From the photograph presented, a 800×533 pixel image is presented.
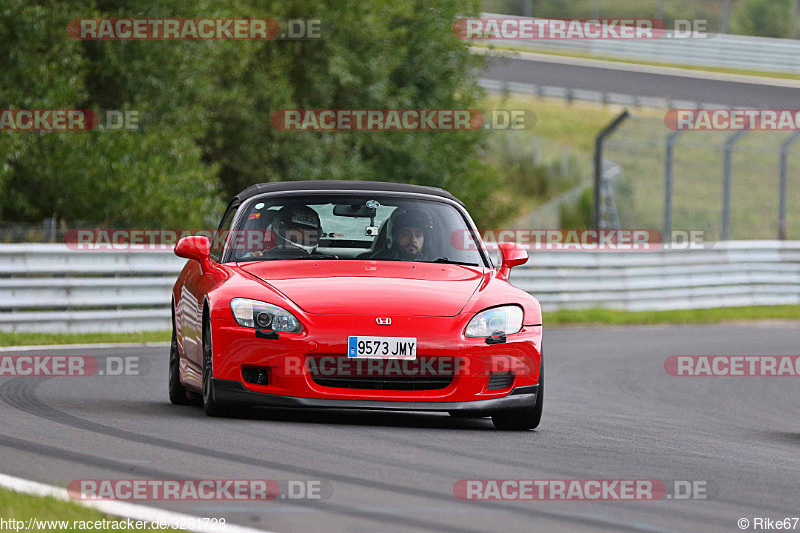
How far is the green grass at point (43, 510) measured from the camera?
500 centimetres

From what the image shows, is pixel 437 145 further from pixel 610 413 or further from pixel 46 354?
pixel 610 413

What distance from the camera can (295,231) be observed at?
351 inches

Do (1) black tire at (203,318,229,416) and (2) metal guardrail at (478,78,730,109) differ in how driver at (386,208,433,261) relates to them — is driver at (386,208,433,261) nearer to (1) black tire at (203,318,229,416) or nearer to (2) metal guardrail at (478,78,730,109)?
(1) black tire at (203,318,229,416)

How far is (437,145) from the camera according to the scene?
99.1ft

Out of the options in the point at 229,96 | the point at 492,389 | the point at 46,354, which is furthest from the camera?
the point at 229,96

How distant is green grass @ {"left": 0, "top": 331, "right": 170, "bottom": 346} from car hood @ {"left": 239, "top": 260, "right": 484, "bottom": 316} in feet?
20.9

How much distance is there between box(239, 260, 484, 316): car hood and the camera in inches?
310

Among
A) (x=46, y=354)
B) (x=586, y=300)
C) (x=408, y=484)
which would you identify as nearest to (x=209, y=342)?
(x=408, y=484)

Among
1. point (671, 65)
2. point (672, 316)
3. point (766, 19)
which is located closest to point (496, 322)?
point (672, 316)

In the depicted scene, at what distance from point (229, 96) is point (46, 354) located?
1247 cm

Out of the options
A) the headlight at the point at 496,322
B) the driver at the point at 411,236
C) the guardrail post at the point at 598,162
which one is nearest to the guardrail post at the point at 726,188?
the guardrail post at the point at 598,162

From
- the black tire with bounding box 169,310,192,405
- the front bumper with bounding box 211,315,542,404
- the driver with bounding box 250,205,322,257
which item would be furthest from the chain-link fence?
the front bumper with bounding box 211,315,542,404

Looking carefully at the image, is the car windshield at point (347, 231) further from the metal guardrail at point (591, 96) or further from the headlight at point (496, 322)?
the metal guardrail at point (591, 96)

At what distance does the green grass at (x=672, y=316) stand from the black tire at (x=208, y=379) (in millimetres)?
11593
